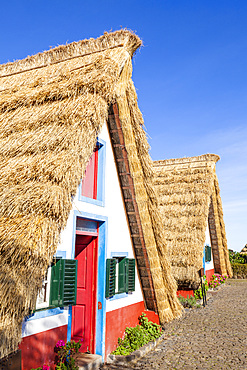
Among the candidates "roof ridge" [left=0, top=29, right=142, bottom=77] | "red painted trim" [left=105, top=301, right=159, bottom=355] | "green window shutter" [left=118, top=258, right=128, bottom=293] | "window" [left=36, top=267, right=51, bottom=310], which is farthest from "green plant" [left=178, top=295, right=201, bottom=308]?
"roof ridge" [left=0, top=29, right=142, bottom=77]

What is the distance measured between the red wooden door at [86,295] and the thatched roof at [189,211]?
20.5 ft

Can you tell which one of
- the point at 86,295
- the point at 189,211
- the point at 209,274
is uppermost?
the point at 189,211

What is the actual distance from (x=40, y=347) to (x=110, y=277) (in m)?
2.14

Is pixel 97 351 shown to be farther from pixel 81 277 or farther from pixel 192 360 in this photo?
pixel 192 360

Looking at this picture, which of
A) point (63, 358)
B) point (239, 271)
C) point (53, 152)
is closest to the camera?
point (53, 152)

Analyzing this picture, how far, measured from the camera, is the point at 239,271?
2247 cm

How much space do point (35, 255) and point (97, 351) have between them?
3678 mm

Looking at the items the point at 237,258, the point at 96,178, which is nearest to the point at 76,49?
the point at 96,178

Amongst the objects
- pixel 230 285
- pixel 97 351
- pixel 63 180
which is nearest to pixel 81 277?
pixel 97 351

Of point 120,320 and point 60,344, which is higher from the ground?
point 120,320

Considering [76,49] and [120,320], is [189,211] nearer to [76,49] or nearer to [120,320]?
[120,320]

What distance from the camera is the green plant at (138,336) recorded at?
6.77 meters

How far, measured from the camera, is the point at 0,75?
362 inches

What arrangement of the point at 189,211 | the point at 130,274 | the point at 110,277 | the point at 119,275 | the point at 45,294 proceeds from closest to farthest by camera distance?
1. the point at 45,294
2. the point at 110,277
3. the point at 119,275
4. the point at 130,274
5. the point at 189,211
